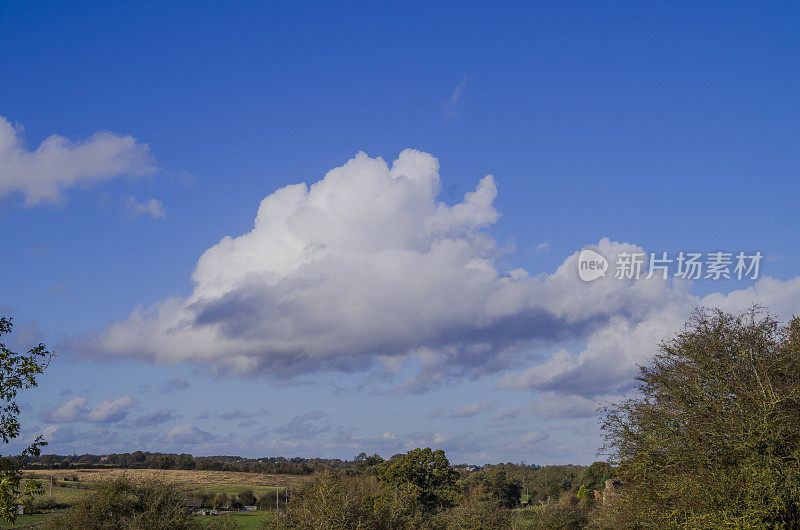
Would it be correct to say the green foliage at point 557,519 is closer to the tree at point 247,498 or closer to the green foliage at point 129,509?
the green foliage at point 129,509

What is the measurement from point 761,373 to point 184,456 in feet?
557

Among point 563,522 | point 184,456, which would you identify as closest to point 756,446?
point 563,522

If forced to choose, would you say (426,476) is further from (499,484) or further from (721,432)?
(721,432)

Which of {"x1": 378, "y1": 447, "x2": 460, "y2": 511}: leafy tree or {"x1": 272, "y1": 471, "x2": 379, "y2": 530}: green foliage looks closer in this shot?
{"x1": 272, "y1": 471, "x2": 379, "y2": 530}: green foliage

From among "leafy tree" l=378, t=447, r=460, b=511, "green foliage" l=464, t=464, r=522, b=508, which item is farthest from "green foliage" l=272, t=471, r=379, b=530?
"green foliage" l=464, t=464, r=522, b=508

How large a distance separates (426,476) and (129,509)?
54.2m

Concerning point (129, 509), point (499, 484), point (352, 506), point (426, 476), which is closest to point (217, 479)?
point (499, 484)

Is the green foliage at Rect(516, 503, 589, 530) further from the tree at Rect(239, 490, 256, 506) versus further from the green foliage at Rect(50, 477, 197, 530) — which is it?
the tree at Rect(239, 490, 256, 506)

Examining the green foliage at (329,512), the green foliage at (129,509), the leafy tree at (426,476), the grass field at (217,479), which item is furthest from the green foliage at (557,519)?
the grass field at (217,479)

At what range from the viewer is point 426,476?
7944cm

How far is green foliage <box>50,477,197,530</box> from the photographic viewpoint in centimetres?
2867

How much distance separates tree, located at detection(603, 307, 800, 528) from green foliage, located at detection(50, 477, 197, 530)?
1970 centimetres

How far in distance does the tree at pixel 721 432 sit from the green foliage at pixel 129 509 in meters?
19.7

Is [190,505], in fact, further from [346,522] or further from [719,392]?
[719,392]
